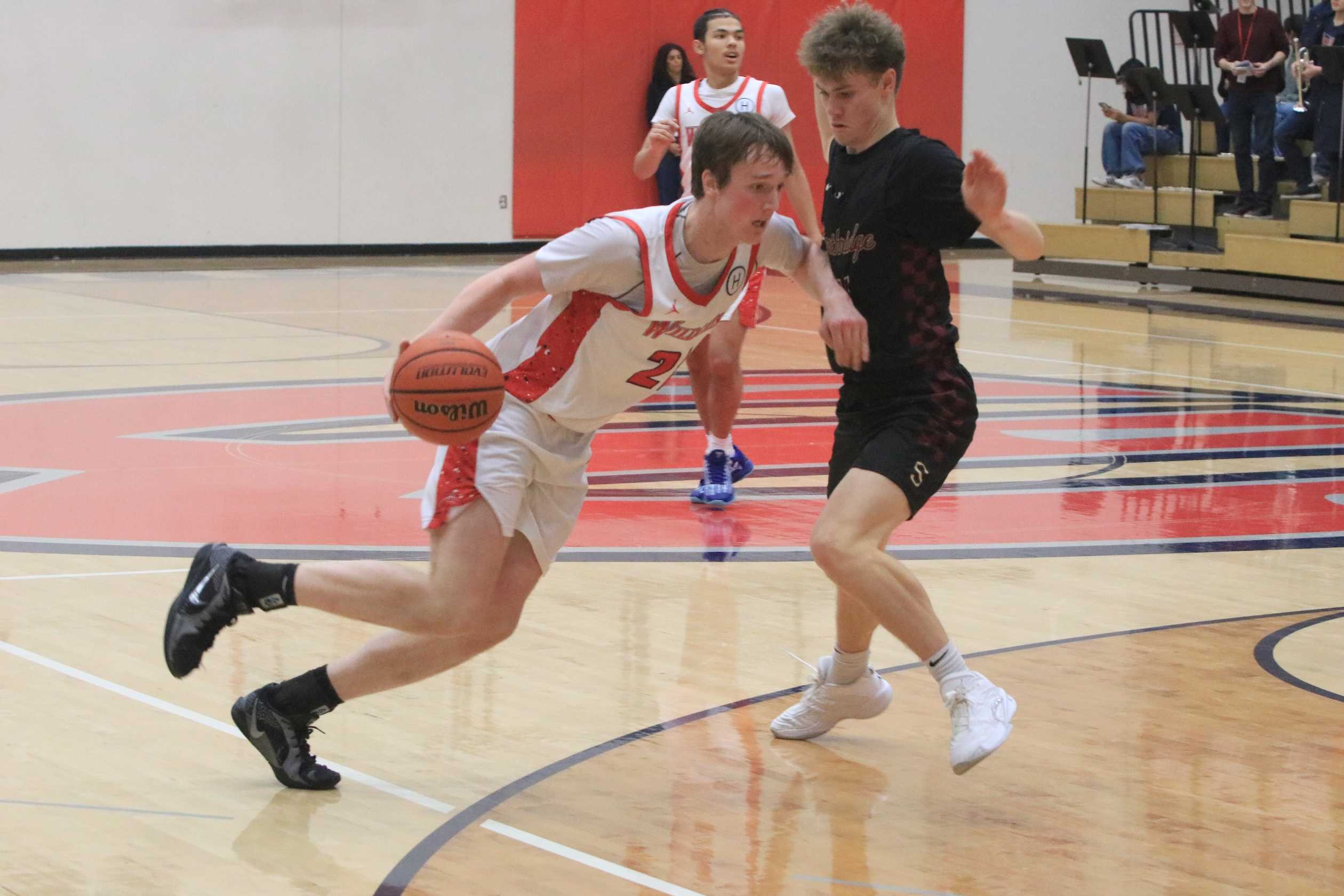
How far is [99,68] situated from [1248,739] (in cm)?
1628

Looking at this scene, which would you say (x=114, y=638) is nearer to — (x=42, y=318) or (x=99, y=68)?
(x=42, y=318)

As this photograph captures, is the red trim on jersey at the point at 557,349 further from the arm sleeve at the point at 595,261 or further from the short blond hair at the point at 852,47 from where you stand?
the short blond hair at the point at 852,47

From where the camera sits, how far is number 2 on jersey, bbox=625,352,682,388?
154 inches

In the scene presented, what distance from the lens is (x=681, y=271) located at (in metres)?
3.82

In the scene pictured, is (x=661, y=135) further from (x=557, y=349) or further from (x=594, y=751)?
(x=594, y=751)

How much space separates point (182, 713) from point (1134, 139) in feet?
53.6

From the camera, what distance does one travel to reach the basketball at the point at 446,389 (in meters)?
3.53

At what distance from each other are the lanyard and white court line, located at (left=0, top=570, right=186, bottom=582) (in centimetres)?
1290

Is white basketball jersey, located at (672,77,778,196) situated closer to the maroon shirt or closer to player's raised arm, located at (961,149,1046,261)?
player's raised arm, located at (961,149,1046,261)

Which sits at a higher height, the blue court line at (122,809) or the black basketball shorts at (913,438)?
the black basketball shorts at (913,438)

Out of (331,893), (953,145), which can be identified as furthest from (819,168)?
(331,893)

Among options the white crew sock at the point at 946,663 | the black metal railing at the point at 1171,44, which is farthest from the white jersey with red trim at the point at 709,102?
the black metal railing at the point at 1171,44

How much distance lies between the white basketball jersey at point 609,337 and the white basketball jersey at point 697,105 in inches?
154

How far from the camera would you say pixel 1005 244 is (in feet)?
13.1
